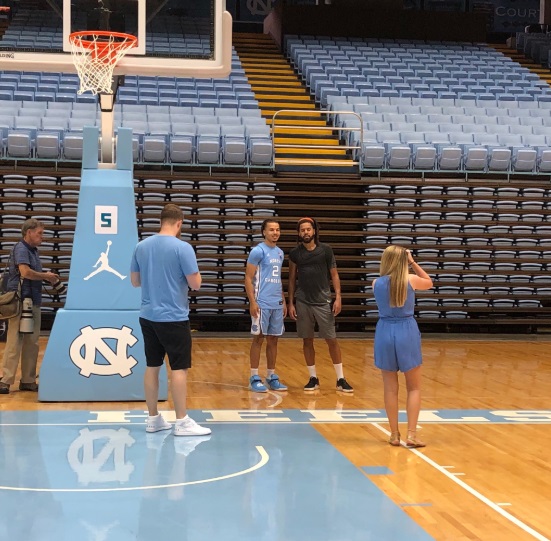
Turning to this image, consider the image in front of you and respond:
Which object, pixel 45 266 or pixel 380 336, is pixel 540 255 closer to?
pixel 45 266

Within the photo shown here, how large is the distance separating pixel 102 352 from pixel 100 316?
32cm

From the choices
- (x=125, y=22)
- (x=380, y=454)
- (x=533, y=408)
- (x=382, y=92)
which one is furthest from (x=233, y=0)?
(x=380, y=454)

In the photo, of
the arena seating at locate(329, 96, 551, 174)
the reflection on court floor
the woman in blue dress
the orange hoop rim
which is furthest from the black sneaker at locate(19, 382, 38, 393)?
the arena seating at locate(329, 96, 551, 174)

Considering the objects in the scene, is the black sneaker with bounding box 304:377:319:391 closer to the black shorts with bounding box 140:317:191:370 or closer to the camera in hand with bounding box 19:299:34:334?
the black shorts with bounding box 140:317:191:370

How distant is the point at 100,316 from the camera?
778 cm

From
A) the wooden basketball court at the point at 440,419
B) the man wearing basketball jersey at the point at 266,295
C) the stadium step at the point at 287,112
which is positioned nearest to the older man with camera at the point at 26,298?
the wooden basketball court at the point at 440,419

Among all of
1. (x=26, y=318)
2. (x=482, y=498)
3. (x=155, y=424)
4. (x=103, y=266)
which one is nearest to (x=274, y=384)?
(x=103, y=266)

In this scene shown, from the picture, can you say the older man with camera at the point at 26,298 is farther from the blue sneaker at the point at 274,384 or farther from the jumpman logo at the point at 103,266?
the blue sneaker at the point at 274,384

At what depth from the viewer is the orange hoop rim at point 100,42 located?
862 centimetres

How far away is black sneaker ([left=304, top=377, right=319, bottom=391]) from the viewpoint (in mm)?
8672

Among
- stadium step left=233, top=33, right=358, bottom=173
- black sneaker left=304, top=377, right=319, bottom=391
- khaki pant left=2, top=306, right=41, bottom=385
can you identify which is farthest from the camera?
stadium step left=233, top=33, right=358, bottom=173

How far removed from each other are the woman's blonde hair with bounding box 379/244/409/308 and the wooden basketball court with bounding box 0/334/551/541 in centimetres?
107

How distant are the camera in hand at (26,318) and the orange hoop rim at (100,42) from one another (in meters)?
2.59

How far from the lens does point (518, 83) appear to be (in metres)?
20.5
